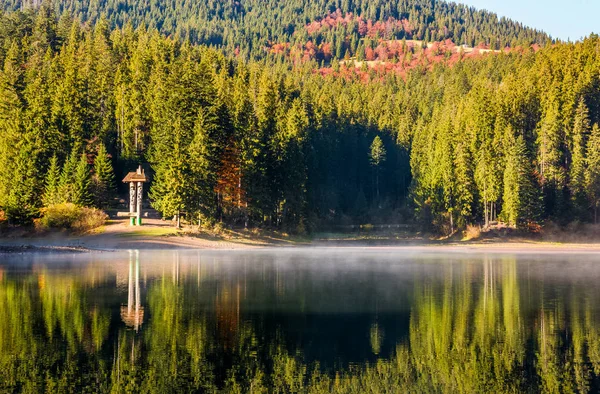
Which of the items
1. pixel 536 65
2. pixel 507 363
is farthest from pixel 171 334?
pixel 536 65

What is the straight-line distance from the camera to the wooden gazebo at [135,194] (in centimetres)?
7025

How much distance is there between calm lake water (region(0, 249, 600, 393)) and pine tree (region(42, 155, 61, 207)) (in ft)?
104

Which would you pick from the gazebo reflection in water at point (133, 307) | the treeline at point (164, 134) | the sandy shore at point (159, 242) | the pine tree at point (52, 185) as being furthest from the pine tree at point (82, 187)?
the gazebo reflection in water at point (133, 307)

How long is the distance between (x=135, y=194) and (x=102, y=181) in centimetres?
509

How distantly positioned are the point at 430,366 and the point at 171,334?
326 inches

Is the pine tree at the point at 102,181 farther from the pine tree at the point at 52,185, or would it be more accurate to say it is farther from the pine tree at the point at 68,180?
the pine tree at the point at 52,185

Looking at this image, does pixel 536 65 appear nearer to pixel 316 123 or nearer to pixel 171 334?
pixel 316 123

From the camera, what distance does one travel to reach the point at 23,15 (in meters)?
134

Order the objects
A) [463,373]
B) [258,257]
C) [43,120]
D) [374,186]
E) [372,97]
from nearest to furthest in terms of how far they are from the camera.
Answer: [463,373], [258,257], [43,120], [374,186], [372,97]

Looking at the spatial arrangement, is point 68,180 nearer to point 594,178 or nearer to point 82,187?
point 82,187

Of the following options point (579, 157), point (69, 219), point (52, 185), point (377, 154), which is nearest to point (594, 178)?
point (579, 157)

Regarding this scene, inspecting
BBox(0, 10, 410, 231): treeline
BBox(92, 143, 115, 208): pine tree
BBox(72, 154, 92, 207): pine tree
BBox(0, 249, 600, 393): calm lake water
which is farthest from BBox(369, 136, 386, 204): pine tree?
BBox(0, 249, 600, 393): calm lake water

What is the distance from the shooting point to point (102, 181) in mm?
76938

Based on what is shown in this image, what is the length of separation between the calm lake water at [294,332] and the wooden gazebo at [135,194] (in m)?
27.4
